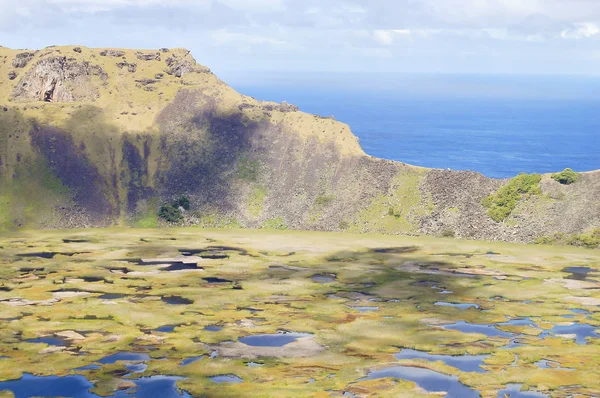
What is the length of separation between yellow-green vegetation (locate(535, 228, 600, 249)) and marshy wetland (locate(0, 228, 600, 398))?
5.36 meters

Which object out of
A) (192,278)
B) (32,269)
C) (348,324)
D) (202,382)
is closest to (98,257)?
(32,269)

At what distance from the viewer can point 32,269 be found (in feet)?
496

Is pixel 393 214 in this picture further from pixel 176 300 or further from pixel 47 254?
pixel 47 254

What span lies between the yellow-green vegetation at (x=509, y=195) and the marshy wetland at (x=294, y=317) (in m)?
13.0

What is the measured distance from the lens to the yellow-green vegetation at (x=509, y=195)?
189 metres

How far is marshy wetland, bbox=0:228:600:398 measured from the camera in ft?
302

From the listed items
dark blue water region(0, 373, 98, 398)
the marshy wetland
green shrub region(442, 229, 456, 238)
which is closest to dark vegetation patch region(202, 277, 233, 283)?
the marshy wetland

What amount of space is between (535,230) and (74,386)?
125 m

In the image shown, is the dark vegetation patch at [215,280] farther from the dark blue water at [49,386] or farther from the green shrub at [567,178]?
the green shrub at [567,178]

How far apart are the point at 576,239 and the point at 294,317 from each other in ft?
284

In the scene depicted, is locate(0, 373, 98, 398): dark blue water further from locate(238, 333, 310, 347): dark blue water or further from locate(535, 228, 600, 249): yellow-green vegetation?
locate(535, 228, 600, 249): yellow-green vegetation

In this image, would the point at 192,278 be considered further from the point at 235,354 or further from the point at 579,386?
the point at 579,386

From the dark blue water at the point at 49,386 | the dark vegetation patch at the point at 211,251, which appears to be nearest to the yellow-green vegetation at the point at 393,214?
the dark vegetation patch at the point at 211,251

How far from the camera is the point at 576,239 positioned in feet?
579
